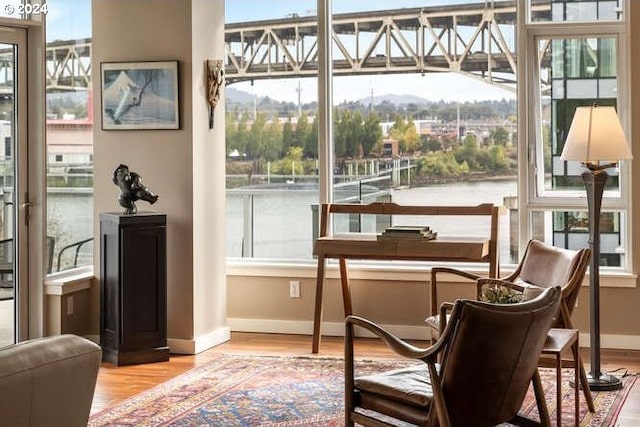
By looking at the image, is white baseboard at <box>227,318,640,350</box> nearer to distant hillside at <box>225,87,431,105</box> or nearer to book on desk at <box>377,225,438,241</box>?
book on desk at <box>377,225,438,241</box>

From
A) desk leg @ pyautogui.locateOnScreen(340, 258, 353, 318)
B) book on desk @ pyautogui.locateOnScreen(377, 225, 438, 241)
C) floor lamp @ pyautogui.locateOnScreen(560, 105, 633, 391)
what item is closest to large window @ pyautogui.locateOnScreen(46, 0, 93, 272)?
desk leg @ pyautogui.locateOnScreen(340, 258, 353, 318)

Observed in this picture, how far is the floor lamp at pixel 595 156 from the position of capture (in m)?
5.28

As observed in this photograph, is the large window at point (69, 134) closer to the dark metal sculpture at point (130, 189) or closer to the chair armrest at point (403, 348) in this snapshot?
the dark metal sculpture at point (130, 189)

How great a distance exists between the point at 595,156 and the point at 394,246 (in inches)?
55.1

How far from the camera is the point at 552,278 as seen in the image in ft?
16.9

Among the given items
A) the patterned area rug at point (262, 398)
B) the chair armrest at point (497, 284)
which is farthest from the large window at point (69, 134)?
the chair armrest at point (497, 284)

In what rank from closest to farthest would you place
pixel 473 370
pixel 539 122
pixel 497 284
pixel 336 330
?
pixel 473 370 < pixel 497 284 < pixel 539 122 < pixel 336 330

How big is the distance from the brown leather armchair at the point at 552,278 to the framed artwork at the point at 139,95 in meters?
2.03

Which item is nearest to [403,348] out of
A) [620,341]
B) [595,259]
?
[595,259]

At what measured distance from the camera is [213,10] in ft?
21.8

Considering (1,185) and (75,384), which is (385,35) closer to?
(1,185)

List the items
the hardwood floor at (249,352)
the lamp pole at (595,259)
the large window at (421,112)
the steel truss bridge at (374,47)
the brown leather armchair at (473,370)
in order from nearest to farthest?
the brown leather armchair at (473,370) < the hardwood floor at (249,352) < the lamp pole at (595,259) < the large window at (421,112) < the steel truss bridge at (374,47)

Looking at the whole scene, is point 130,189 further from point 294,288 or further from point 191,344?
point 294,288

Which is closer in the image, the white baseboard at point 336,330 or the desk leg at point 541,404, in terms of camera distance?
the desk leg at point 541,404
